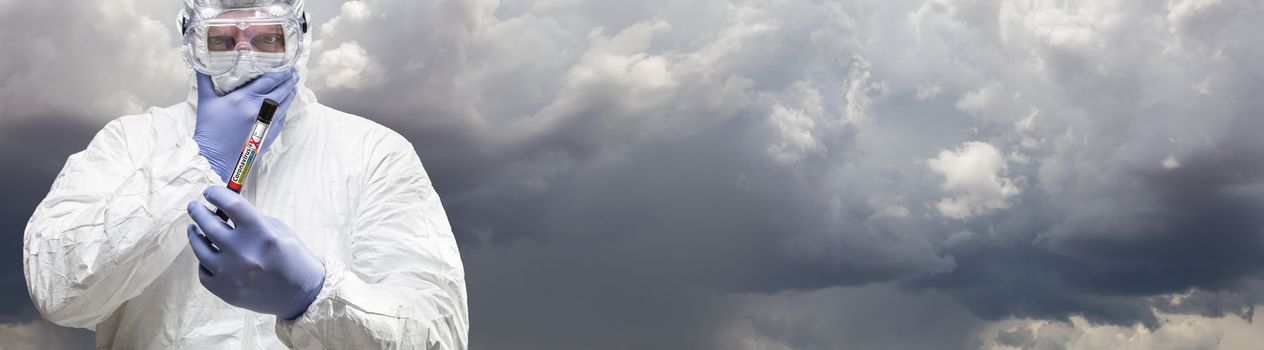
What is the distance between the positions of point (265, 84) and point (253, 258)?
70cm

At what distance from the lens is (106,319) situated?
3.41 metres

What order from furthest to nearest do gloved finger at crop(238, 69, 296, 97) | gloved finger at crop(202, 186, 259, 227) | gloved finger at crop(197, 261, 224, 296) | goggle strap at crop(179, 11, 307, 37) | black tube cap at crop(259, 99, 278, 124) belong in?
1. goggle strap at crop(179, 11, 307, 37)
2. gloved finger at crop(238, 69, 296, 97)
3. black tube cap at crop(259, 99, 278, 124)
4. gloved finger at crop(197, 261, 224, 296)
5. gloved finger at crop(202, 186, 259, 227)

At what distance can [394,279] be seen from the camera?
125 inches

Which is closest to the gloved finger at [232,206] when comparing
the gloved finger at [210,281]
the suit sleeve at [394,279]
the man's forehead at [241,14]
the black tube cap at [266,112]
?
the gloved finger at [210,281]

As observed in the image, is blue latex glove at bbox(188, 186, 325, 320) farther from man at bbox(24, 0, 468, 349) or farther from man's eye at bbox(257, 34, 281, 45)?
man's eye at bbox(257, 34, 281, 45)

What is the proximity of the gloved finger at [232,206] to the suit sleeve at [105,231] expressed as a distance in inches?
7.1

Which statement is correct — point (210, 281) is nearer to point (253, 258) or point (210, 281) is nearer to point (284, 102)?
point (253, 258)

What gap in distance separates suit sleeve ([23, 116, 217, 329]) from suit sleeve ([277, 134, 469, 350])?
420 mm

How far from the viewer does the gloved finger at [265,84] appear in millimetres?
3369

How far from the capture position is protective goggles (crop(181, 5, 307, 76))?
11.1 feet

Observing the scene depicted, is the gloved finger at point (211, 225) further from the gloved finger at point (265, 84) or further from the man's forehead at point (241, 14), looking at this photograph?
the man's forehead at point (241, 14)

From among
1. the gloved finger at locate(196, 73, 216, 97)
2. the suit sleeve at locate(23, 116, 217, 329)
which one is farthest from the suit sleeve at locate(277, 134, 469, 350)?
the gloved finger at locate(196, 73, 216, 97)

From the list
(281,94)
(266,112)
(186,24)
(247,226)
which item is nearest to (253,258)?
(247,226)

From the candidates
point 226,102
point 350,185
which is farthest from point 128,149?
point 350,185
